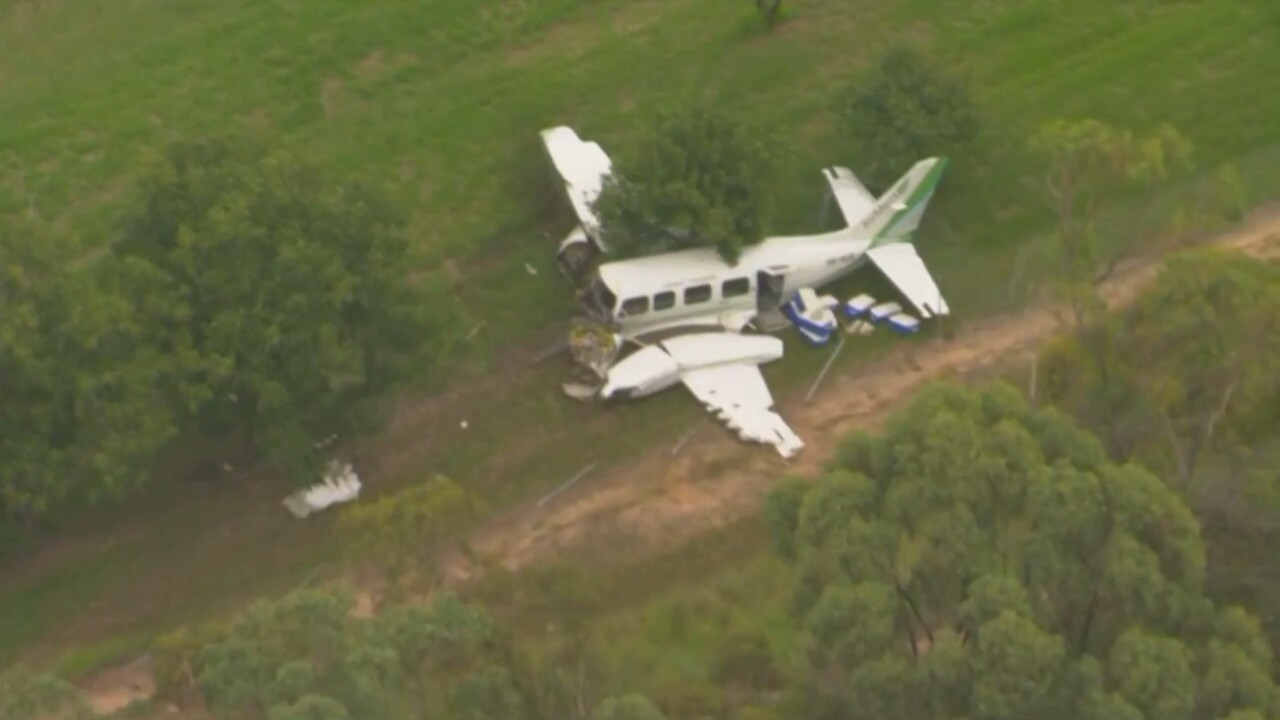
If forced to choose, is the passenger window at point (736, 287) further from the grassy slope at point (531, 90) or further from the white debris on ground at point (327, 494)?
the white debris on ground at point (327, 494)

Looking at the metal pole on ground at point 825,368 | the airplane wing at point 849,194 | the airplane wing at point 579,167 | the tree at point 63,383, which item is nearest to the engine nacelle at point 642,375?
the metal pole on ground at point 825,368

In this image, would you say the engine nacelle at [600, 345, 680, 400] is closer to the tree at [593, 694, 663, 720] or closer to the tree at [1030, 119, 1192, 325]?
the tree at [1030, 119, 1192, 325]

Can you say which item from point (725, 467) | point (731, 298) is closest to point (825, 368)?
point (731, 298)

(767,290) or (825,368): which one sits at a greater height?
(767,290)

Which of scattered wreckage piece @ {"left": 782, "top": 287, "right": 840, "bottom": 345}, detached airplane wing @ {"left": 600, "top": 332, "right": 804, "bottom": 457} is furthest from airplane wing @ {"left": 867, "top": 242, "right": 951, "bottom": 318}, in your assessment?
detached airplane wing @ {"left": 600, "top": 332, "right": 804, "bottom": 457}

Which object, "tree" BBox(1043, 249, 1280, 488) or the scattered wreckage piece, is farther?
the scattered wreckage piece

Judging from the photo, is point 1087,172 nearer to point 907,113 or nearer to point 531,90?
point 907,113
